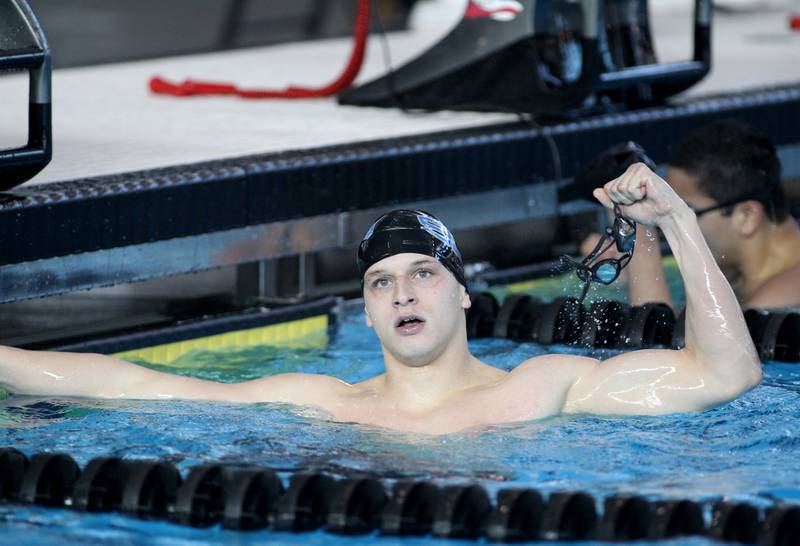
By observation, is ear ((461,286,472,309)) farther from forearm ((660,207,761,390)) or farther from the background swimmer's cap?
forearm ((660,207,761,390))

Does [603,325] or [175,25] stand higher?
[175,25]

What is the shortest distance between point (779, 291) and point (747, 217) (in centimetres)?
24

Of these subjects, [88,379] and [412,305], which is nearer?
[412,305]

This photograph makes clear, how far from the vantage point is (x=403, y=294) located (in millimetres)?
3340

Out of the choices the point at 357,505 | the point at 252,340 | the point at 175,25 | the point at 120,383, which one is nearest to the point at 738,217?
the point at 252,340

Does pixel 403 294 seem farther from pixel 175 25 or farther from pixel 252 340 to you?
pixel 175 25

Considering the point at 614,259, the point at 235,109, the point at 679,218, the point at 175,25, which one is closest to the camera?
the point at 679,218

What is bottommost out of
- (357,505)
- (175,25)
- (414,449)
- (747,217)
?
(357,505)

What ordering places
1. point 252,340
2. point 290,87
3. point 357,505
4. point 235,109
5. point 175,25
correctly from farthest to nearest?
point 175,25 → point 290,87 → point 235,109 → point 252,340 → point 357,505

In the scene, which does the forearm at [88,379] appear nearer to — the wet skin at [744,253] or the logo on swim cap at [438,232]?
the logo on swim cap at [438,232]

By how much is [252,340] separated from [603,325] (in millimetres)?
1094

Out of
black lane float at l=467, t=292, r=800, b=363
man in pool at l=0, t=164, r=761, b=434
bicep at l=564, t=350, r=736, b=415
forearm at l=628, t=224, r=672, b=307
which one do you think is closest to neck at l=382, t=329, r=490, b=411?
man in pool at l=0, t=164, r=761, b=434

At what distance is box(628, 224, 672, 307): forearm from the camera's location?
4562 mm

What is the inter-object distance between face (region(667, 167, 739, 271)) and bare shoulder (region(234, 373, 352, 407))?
4.86 feet
